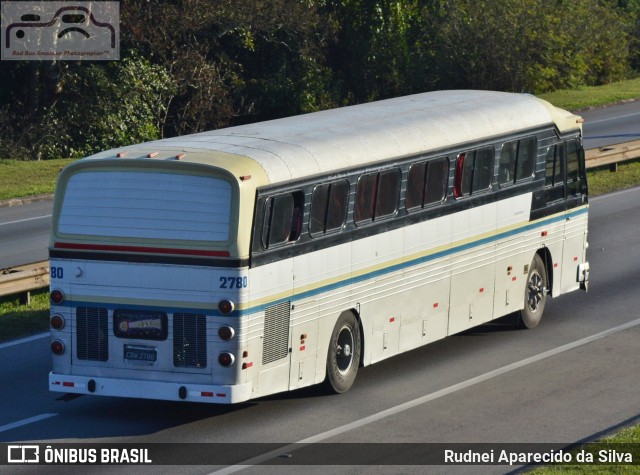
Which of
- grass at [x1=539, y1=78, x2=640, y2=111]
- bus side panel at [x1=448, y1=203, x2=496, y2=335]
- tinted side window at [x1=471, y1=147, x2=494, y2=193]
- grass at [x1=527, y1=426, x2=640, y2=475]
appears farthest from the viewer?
grass at [x1=539, y1=78, x2=640, y2=111]

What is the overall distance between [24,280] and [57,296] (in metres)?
4.75

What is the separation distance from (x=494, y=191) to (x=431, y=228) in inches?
58.4

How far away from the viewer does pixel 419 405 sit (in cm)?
1398

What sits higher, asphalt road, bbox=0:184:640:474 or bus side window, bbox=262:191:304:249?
bus side window, bbox=262:191:304:249

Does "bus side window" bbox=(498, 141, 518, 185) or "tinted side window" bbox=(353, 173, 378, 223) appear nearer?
"tinted side window" bbox=(353, 173, 378, 223)

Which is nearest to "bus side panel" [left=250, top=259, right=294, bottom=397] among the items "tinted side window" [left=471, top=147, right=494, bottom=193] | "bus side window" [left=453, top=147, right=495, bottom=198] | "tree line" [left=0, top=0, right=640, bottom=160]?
"bus side window" [left=453, top=147, right=495, bottom=198]

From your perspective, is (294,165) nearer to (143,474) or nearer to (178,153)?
(178,153)

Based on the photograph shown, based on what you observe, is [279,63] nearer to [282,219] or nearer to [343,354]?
[343,354]

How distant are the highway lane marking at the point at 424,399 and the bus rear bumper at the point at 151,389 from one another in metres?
0.76

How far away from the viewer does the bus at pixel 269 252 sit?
510 inches

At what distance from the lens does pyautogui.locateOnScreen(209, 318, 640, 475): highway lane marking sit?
1218 cm

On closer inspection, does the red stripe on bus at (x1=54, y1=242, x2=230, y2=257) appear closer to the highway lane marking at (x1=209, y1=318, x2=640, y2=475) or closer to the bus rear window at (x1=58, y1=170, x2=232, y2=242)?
the bus rear window at (x1=58, y1=170, x2=232, y2=242)

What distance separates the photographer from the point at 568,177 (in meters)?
18.4

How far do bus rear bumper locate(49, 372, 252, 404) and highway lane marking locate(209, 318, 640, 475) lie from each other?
758mm
